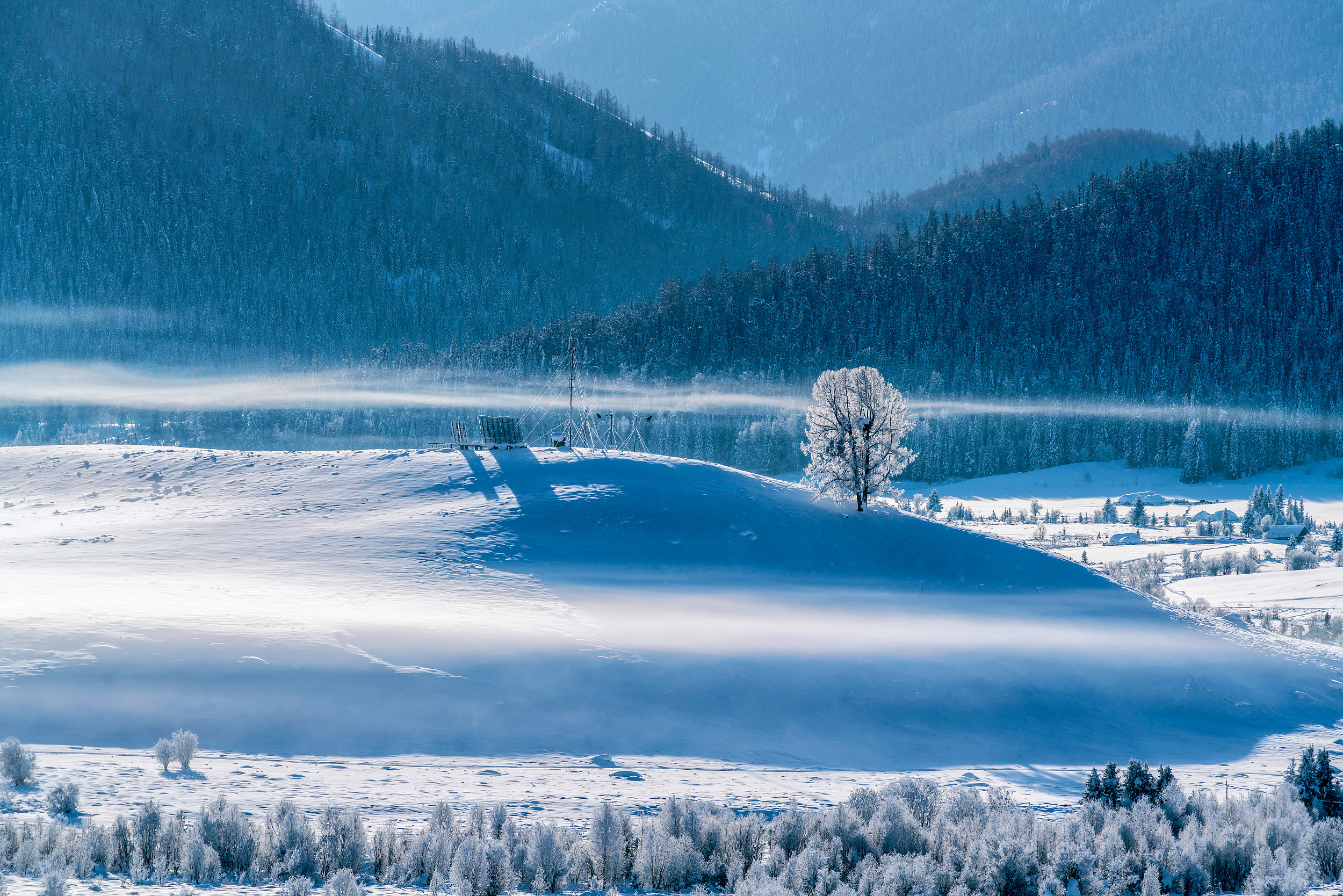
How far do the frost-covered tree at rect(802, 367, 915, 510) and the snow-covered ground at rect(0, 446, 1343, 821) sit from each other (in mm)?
1291

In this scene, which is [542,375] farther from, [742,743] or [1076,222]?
[742,743]

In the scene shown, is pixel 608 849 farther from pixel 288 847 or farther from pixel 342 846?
pixel 288 847

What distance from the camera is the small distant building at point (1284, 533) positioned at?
2426 inches

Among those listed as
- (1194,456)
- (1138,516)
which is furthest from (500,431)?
(1194,456)

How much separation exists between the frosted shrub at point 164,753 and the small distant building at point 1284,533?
64.8 metres

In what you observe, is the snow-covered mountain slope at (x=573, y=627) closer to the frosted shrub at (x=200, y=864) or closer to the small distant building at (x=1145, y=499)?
the frosted shrub at (x=200, y=864)

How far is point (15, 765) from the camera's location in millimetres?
12898

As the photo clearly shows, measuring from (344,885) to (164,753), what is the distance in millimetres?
6467

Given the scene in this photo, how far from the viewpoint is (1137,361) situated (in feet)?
389

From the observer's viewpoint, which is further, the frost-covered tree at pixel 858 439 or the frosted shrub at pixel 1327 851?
the frost-covered tree at pixel 858 439

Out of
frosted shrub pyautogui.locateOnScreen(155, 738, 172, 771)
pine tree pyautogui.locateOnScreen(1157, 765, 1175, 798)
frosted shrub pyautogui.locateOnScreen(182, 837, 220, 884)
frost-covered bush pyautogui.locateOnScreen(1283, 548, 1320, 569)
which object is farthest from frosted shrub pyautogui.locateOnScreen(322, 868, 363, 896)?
frost-covered bush pyautogui.locateOnScreen(1283, 548, 1320, 569)

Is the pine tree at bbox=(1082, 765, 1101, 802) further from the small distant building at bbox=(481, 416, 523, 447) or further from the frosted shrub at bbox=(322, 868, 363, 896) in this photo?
the small distant building at bbox=(481, 416, 523, 447)

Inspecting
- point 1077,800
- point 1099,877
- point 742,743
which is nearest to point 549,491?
point 742,743

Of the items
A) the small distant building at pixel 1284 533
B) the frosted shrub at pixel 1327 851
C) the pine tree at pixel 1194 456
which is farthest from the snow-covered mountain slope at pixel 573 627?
the pine tree at pixel 1194 456
